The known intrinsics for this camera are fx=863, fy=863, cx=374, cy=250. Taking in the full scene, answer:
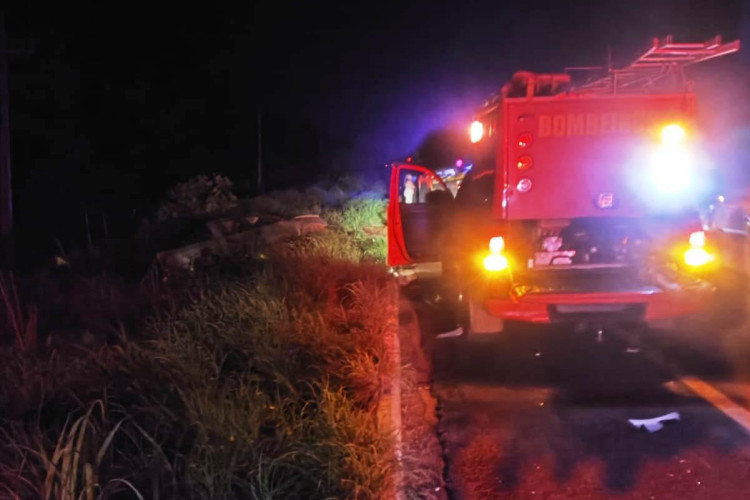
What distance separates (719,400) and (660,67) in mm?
3718

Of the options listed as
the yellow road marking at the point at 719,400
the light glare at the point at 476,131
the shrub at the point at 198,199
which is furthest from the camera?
→ the shrub at the point at 198,199

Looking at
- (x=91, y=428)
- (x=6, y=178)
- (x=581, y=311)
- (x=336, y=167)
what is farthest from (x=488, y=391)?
(x=336, y=167)

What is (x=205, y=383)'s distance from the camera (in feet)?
18.3

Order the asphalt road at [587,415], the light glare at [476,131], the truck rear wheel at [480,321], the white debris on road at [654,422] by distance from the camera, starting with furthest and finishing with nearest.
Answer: the light glare at [476,131] → the truck rear wheel at [480,321] → the white debris on road at [654,422] → the asphalt road at [587,415]

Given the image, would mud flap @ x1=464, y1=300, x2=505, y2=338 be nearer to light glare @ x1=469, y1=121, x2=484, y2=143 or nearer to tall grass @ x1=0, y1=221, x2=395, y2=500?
tall grass @ x1=0, y1=221, x2=395, y2=500

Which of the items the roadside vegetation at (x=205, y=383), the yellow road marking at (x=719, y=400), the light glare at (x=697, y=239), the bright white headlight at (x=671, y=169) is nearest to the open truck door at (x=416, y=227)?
the roadside vegetation at (x=205, y=383)

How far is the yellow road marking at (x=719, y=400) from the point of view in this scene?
6.15 m

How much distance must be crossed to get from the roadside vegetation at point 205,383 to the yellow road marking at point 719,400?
2.48 meters

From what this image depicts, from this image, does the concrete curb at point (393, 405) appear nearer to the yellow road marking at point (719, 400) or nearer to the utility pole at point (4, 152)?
the yellow road marking at point (719, 400)

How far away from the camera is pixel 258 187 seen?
30516mm

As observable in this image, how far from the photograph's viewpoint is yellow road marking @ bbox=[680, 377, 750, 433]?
20.2ft

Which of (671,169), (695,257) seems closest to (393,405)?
(695,257)

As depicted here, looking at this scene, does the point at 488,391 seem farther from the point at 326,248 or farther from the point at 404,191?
the point at 404,191

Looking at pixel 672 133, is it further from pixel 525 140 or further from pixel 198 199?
pixel 198 199
